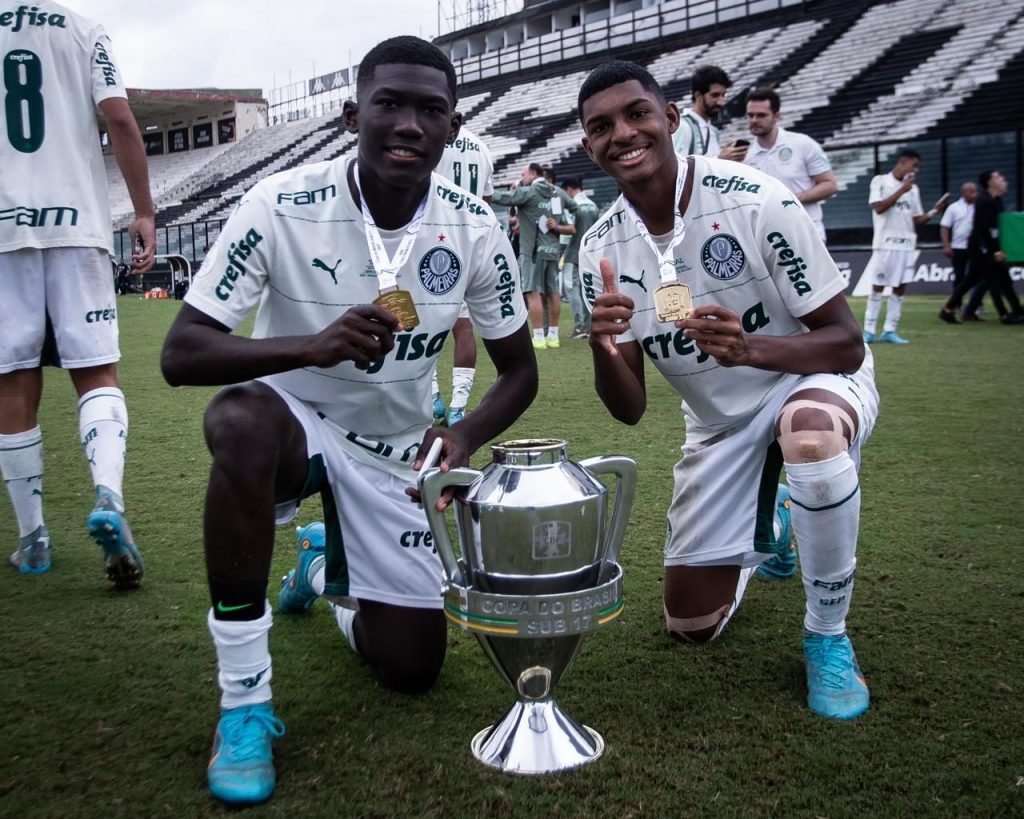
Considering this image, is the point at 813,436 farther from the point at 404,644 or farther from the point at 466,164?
the point at 466,164

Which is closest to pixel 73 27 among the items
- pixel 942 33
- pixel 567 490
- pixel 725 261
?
pixel 725 261

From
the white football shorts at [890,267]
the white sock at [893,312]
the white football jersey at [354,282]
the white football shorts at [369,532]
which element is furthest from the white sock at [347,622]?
the white football shorts at [890,267]

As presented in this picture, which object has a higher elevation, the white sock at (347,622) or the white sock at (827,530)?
the white sock at (827,530)

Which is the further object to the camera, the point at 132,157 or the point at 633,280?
the point at 132,157

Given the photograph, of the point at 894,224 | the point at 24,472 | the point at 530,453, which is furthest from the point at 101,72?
the point at 894,224

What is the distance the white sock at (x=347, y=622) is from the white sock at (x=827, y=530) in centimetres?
120

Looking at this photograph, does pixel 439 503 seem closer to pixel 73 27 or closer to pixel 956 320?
pixel 73 27

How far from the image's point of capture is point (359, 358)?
2094mm

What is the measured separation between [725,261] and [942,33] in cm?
2524

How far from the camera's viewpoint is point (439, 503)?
80.8 inches

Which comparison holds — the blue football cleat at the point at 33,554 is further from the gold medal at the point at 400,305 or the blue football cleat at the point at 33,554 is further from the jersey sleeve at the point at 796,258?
the jersey sleeve at the point at 796,258

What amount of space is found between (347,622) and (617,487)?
3.37 ft

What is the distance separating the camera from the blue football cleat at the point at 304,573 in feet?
9.55

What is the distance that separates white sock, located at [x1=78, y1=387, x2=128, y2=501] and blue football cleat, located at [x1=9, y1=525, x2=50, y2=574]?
1.02 ft
